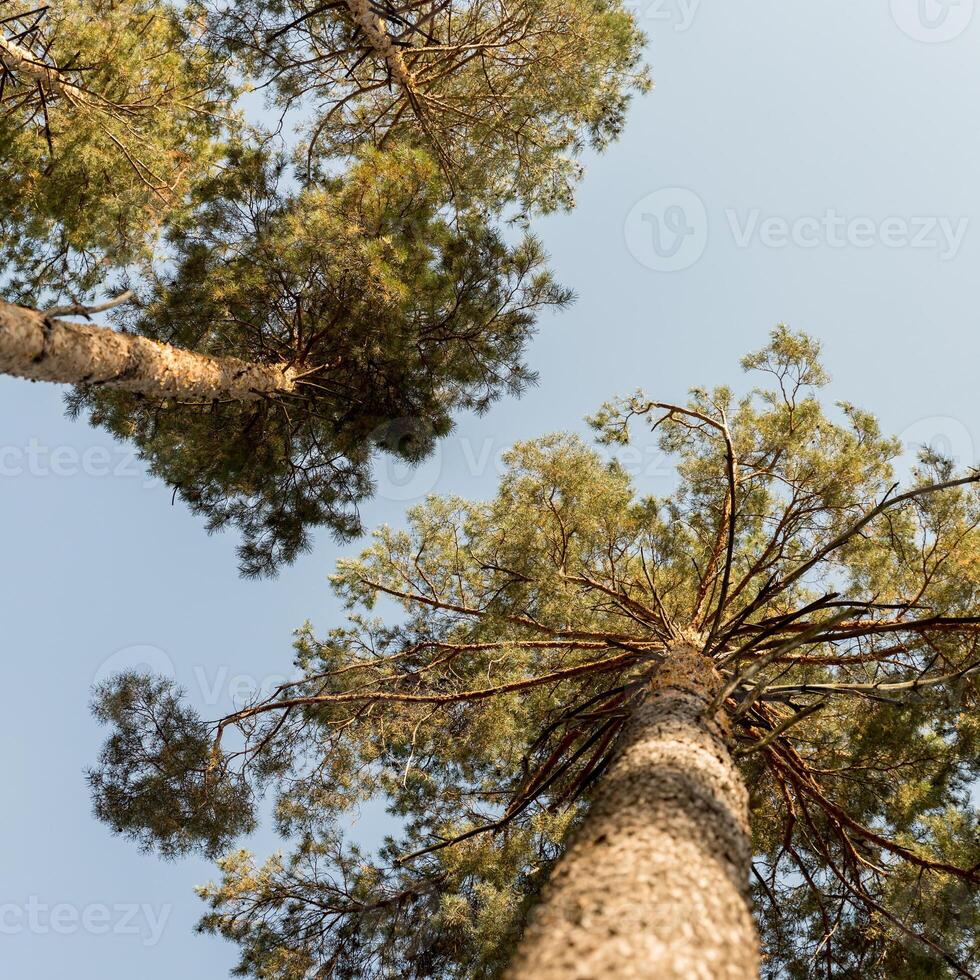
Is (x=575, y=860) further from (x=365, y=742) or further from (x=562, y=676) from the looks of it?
(x=365, y=742)

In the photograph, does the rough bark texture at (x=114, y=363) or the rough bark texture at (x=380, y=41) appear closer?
the rough bark texture at (x=114, y=363)

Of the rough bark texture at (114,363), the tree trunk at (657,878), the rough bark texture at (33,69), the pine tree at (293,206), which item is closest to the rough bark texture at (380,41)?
the pine tree at (293,206)

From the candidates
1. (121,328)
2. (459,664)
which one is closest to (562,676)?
(459,664)

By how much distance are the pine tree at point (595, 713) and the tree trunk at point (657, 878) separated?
0.88m

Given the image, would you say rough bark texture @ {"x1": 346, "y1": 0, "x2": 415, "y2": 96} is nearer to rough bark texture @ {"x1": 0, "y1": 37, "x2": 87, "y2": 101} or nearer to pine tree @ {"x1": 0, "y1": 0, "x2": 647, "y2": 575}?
pine tree @ {"x1": 0, "y1": 0, "x2": 647, "y2": 575}

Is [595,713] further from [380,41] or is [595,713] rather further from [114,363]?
[380,41]

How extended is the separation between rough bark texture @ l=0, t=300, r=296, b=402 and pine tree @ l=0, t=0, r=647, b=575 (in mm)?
51

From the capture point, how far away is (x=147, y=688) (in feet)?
19.9

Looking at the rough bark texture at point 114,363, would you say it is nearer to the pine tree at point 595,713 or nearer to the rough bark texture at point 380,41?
the pine tree at point 595,713

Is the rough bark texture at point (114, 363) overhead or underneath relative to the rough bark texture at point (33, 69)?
underneath

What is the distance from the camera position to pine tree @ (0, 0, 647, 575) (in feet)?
21.4

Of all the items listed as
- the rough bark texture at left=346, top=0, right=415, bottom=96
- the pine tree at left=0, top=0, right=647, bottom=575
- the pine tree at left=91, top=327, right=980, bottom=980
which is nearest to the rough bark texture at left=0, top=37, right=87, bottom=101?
the pine tree at left=0, top=0, right=647, bottom=575

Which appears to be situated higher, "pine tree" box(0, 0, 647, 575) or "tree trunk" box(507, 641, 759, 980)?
"pine tree" box(0, 0, 647, 575)

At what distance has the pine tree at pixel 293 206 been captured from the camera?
21.4ft
